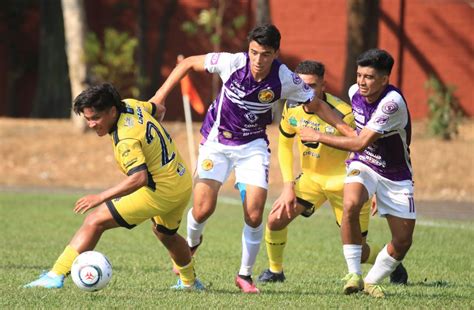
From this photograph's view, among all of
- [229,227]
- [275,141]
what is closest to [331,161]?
[229,227]

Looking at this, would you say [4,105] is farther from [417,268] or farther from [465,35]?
[417,268]

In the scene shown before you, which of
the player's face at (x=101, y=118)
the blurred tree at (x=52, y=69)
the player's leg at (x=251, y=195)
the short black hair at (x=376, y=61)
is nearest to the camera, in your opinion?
the player's face at (x=101, y=118)

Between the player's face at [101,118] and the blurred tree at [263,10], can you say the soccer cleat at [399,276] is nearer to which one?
the player's face at [101,118]

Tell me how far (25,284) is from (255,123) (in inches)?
91.8

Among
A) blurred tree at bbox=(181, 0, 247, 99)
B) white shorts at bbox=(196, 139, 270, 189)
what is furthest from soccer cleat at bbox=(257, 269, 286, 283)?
blurred tree at bbox=(181, 0, 247, 99)

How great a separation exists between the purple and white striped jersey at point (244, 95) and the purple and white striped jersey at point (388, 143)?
1.54ft

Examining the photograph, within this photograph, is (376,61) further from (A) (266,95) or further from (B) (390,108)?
(A) (266,95)

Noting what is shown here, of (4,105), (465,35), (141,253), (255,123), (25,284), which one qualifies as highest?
(255,123)

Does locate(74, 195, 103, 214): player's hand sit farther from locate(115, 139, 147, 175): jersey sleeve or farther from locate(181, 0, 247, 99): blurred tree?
locate(181, 0, 247, 99): blurred tree

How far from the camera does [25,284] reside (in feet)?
28.6

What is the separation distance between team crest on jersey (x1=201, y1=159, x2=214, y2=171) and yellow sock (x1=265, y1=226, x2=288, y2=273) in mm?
1066

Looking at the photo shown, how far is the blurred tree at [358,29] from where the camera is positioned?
74.5 ft

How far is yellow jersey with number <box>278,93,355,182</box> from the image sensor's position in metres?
9.50

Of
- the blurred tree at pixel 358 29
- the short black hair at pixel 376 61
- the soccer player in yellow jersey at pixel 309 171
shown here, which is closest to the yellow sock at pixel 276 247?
the soccer player in yellow jersey at pixel 309 171
